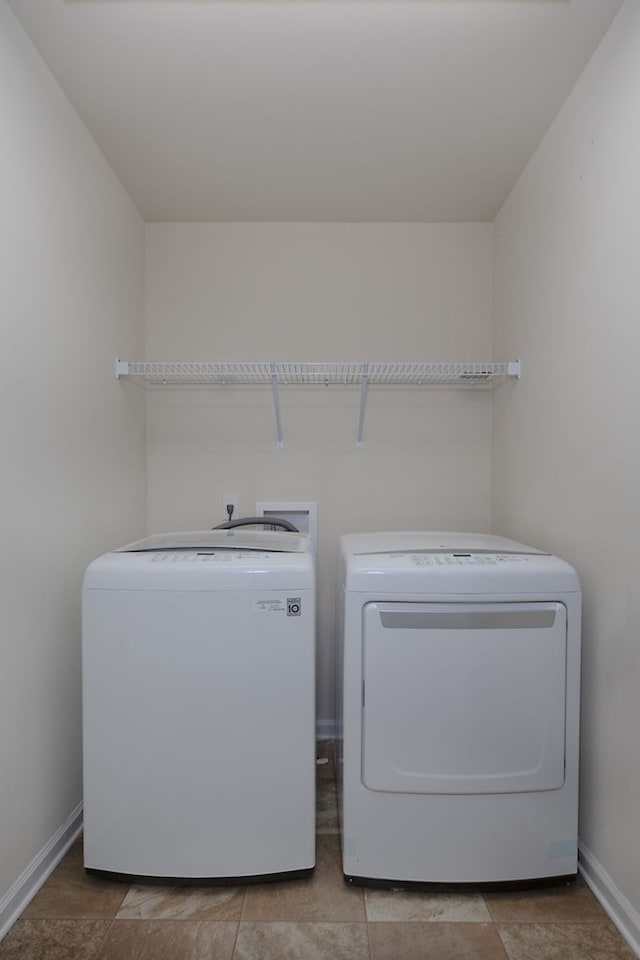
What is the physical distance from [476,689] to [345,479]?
1.22 metres

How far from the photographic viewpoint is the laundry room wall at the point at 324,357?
97.3 inches

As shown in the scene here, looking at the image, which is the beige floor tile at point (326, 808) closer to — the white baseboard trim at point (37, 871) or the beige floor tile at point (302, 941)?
the beige floor tile at point (302, 941)

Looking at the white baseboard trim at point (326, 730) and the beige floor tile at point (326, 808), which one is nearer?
the beige floor tile at point (326, 808)

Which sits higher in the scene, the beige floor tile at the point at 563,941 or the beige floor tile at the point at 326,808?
the beige floor tile at the point at 563,941

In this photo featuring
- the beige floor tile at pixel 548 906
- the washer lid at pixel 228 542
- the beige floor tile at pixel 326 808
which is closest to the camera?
the beige floor tile at pixel 548 906

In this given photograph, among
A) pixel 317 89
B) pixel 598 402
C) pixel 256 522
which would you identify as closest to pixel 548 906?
pixel 598 402

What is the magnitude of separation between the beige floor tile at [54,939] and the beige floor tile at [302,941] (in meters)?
0.38

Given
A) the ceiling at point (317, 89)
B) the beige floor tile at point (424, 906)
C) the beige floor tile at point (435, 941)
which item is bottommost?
the beige floor tile at point (424, 906)

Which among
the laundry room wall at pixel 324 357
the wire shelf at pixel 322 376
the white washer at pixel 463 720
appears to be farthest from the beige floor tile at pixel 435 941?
the wire shelf at pixel 322 376

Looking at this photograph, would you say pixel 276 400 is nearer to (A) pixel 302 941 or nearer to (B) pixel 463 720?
(B) pixel 463 720

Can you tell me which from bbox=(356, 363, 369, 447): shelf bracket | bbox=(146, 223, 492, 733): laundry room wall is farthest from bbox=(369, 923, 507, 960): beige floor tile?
bbox=(356, 363, 369, 447): shelf bracket

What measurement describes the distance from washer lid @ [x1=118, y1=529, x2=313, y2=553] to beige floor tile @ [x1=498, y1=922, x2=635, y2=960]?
3.86 ft

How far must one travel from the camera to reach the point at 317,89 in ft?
5.37

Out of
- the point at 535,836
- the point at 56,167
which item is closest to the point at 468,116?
the point at 56,167
